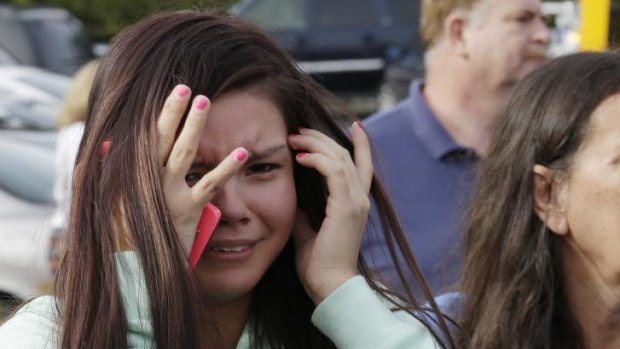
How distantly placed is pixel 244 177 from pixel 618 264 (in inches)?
33.0

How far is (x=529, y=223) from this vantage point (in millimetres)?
2686

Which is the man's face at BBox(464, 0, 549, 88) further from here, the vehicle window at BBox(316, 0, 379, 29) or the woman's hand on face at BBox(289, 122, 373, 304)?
the vehicle window at BBox(316, 0, 379, 29)

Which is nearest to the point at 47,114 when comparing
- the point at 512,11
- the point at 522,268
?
the point at 512,11

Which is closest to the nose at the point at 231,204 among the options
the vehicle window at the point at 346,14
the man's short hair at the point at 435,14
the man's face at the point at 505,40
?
the man's face at the point at 505,40

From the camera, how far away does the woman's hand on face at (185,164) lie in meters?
2.03

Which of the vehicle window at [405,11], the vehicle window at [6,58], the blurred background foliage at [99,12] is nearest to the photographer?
the vehicle window at [6,58]

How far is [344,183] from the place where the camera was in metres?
2.29

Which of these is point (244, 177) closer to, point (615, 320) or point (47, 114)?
point (615, 320)

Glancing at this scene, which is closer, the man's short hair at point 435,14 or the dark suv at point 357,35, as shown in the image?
the man's short hair at point 435,14

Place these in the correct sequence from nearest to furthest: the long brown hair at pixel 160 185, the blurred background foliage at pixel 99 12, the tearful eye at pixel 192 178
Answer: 1. the long brown hair at pixel 160 185
2. the tearful eye at pixel 192 178
3. the blurred background foliage at pixel 99 12

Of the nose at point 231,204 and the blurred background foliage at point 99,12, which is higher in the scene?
the nose at point 231,204

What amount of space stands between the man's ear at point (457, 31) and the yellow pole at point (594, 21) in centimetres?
43

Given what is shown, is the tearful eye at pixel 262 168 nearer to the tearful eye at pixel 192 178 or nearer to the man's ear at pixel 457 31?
the tearful eye at pixel 192 178

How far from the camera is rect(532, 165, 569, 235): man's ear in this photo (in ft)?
8.61
